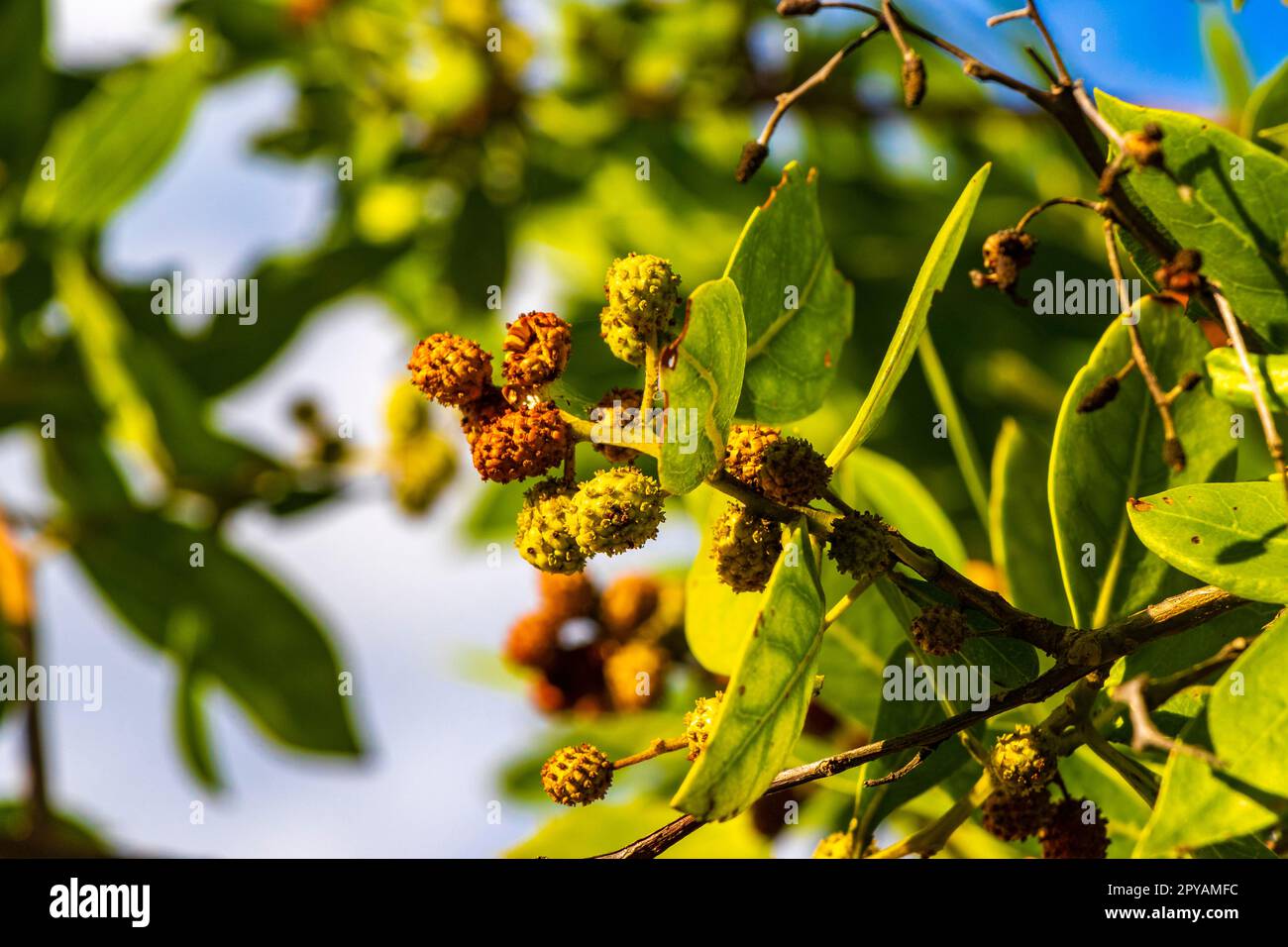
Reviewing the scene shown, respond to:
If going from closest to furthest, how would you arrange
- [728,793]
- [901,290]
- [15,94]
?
[728,793] → [15,94] → [901,290]

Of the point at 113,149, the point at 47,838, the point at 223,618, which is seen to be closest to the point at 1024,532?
the point at 223,618

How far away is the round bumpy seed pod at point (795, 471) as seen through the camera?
3.74ft

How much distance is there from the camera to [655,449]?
3.55ft

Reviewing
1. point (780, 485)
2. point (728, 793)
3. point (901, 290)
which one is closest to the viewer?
point (728, 793)

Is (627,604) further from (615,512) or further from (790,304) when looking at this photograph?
(615,512)

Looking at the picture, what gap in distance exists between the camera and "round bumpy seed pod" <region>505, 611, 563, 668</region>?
6.65 feet

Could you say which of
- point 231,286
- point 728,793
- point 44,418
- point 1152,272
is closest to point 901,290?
point 231,286

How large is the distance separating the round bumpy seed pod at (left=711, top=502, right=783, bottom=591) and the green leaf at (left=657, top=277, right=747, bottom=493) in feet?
0.30

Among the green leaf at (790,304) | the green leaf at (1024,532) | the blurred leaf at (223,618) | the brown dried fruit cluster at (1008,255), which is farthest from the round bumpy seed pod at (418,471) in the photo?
the brown dried fruit cluster at (1008,255)

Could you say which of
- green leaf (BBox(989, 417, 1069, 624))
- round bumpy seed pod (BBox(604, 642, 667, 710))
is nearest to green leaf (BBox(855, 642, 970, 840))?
green leaf (BBox(989, 417, 1069, 624))

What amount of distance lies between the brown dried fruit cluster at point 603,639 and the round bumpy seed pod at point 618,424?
2.66 feet

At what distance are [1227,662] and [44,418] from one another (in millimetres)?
2718

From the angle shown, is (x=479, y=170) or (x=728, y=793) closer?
(x=728, y=793)
